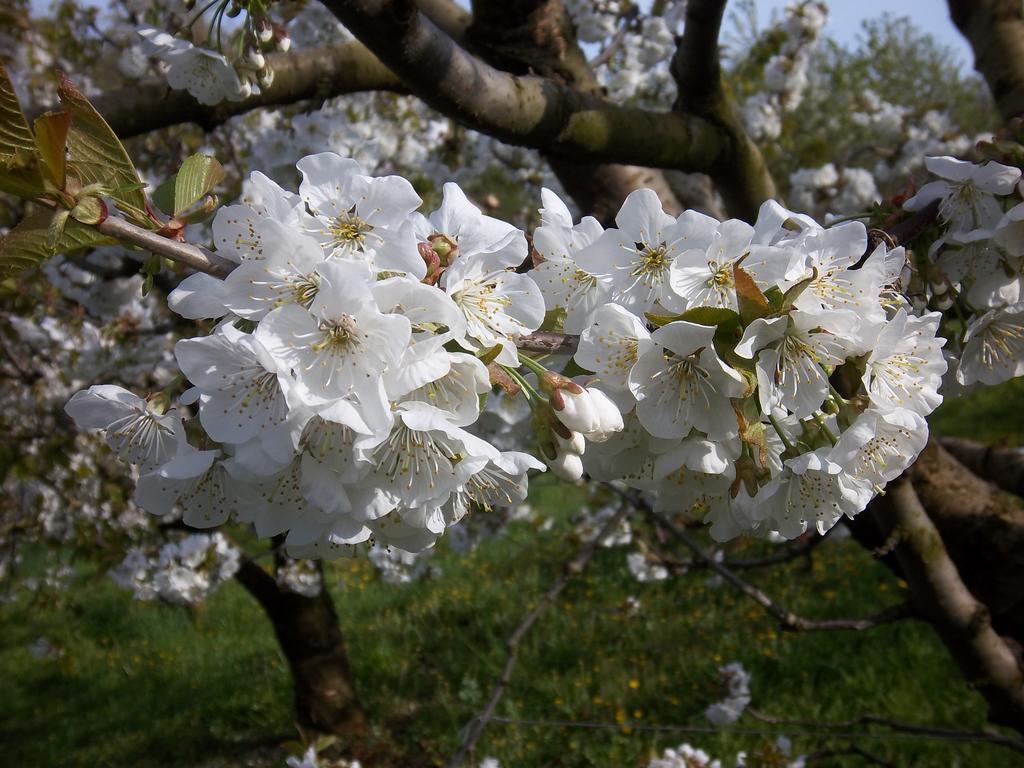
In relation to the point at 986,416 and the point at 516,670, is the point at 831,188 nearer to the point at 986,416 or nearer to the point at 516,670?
the point at 986,416

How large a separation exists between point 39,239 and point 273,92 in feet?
5.85

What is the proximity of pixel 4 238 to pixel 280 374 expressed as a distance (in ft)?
1.05

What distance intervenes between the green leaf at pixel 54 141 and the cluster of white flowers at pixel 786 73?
5.24 m

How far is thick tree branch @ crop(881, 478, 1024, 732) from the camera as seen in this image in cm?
178

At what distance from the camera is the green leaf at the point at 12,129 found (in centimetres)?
64

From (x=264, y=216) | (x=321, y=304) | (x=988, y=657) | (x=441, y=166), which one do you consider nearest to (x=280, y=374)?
(x=321, y=304)

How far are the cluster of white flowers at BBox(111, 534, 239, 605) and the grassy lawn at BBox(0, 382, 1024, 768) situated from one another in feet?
3.52

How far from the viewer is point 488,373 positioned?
0.76m

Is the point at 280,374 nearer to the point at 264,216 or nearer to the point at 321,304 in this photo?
the point at 321,304

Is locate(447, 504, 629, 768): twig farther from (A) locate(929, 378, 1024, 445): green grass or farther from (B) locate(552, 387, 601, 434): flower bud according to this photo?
(A) locate(929, 378, 1024, 445): green grass

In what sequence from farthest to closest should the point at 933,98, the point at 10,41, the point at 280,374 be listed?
the point at 933,98 < the point at 10,41 < the point at 280,374

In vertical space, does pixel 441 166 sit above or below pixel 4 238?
below

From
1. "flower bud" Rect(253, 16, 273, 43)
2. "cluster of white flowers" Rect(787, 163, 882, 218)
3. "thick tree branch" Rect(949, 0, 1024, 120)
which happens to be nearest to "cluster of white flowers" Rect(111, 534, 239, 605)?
"flower bud" Rect(253, 16, 273, 43)

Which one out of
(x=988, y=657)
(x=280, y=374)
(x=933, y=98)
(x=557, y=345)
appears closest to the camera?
(x=280, y=374)
